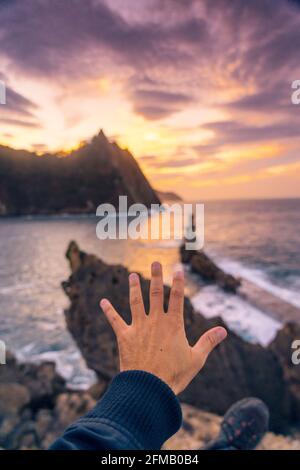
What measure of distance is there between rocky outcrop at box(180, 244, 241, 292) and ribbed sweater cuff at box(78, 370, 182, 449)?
21630 millimetres

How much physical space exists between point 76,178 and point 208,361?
97.4 meters

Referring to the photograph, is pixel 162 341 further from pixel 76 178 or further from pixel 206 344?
pixel 76 178

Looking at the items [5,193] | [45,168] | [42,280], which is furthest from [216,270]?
[5,193]

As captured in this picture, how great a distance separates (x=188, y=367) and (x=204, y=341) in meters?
0.12

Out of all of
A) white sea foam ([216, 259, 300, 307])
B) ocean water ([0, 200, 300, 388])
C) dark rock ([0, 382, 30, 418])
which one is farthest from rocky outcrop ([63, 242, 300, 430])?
white sea foam ([216, 259, 300, 307])

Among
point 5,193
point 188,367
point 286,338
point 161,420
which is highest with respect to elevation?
point 5,193

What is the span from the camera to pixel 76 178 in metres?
97.9

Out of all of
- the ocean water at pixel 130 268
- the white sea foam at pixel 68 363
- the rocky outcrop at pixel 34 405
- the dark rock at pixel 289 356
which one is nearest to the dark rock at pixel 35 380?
the rocky outcrop at pixel 34 405

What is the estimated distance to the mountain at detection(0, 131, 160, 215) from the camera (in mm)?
93812

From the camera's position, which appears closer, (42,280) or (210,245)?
(42,280)

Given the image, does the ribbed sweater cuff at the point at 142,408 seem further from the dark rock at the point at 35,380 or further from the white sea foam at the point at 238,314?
the white sea foam at the point at 238,314

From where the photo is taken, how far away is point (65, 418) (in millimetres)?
5785
